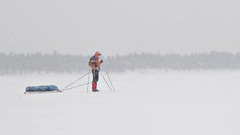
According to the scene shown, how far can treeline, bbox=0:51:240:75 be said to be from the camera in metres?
76.0

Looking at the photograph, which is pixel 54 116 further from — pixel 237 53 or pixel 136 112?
pixel 237 53

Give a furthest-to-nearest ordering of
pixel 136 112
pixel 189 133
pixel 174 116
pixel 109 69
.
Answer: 1. pixel 109 69
2. pixel 136 112
3. pixel 174 116
4. pixel 189 133

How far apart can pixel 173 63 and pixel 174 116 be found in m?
76.0

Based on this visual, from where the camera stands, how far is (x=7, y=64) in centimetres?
7362

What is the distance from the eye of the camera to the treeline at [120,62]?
249 feet

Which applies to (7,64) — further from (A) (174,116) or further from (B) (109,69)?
(A) (174,116)

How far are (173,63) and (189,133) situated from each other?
77969mm

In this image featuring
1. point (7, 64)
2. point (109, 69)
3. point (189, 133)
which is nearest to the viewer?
point (189, 133)

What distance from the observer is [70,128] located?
7691 millimetres

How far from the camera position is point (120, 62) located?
267 ft

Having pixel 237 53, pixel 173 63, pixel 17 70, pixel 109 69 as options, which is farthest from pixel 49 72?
pixel 237 53

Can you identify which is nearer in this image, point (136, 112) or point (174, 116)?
point (174, 116)

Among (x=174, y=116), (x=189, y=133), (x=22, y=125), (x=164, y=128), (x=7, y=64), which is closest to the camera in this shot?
(x=189, y=133)

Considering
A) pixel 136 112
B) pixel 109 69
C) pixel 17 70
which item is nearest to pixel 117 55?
pixel 109 69
